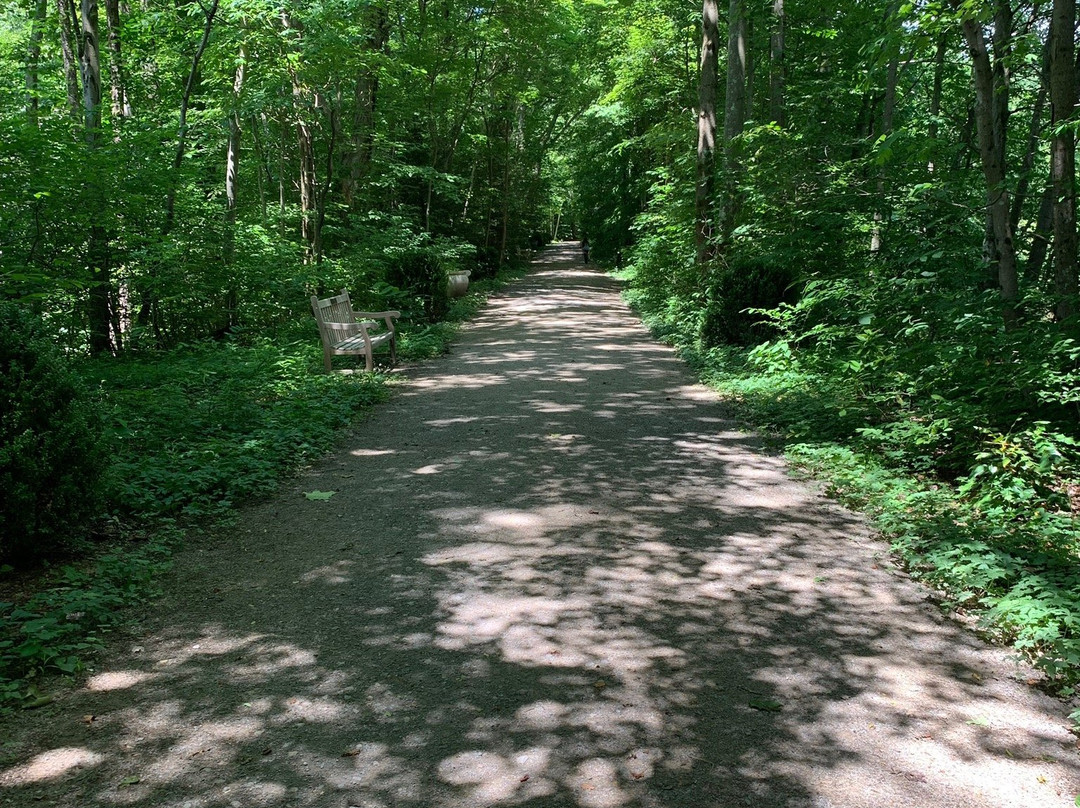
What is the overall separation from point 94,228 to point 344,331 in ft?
11.0

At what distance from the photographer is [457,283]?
20938 millimetres

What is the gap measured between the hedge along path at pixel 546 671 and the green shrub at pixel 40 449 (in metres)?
0.73

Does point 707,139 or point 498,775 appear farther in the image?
point 707,139

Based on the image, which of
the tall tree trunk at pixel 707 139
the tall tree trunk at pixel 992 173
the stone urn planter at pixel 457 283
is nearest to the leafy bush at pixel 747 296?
the tall tree trunk at pixel 707 139

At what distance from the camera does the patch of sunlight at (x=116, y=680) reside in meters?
3.23

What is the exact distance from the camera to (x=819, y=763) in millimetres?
2732

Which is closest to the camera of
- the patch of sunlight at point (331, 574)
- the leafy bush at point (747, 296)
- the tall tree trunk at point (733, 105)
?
the patch of sunlight at point (331, 574)

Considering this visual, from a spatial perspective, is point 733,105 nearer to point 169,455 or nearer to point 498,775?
point 169,455

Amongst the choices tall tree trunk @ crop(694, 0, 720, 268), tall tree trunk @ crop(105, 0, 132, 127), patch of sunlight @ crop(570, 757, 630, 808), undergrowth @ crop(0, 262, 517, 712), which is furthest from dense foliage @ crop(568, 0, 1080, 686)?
tall tree trunk @ crop(105, 0, 132, 127)

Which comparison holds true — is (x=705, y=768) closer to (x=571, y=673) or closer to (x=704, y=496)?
(x=571, y=673)

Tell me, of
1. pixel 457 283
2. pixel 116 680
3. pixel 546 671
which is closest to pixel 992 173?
pixel 546 671

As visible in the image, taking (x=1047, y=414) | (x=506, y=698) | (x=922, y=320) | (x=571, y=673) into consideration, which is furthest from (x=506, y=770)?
(x=922, y=320)

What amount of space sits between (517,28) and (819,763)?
2460 cm

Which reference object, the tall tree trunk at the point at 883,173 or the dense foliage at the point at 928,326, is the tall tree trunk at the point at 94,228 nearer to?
the dense foliage at the point at 928,326
